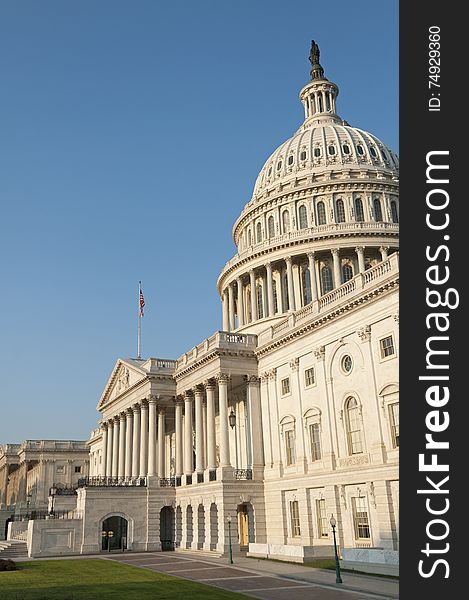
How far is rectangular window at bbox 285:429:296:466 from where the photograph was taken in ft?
Result: 171

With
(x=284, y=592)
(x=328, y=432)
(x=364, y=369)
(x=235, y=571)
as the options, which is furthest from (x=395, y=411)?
(x=284, y=592)

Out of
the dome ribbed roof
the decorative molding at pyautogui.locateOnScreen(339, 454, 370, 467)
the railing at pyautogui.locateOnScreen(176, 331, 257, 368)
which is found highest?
the dome ribbed roof

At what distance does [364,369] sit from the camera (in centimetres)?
4372

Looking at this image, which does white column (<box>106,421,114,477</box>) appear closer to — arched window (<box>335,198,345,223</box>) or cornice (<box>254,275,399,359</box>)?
cornice (<box>254,275,399,359</box>)

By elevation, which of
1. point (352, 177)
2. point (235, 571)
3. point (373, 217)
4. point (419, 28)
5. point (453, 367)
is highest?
point (352, 177)

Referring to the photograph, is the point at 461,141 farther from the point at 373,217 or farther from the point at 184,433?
the point at 373,217

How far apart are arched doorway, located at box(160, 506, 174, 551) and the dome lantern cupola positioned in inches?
2552

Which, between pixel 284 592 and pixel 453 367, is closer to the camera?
pixel 453 367

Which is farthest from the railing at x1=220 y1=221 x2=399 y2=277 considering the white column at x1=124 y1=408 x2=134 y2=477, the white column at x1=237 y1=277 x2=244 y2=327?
the white column at x1=124 y1=408 x2=134 y2=477

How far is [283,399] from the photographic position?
178 feet

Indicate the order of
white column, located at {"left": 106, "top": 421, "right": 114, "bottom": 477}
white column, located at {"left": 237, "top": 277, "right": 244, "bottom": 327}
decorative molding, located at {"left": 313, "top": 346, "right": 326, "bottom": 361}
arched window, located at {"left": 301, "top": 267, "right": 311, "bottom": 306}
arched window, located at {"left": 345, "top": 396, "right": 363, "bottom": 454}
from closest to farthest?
arched window, located at {"left": 345, "top": 396, "right": 363, "bottom": 454} < decorative molding, located at {"left": 313, "top": 346, "right": 326, "bottom": 361} < arched window, located at {"left": 301, "top": 267, "right": 311, "bottom": 306} < white column, located at {"left": 237, "top": 277, "right": 244, "bottom": 327} < white column, located at {"left": 106, "top": 421, "right": 114, "bottom": 477}

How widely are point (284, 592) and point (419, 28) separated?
23379mm

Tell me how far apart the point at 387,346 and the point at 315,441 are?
11.8 metres

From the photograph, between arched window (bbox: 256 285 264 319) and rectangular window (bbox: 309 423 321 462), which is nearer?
rectangular window (bbox: 309 423 321 462)
